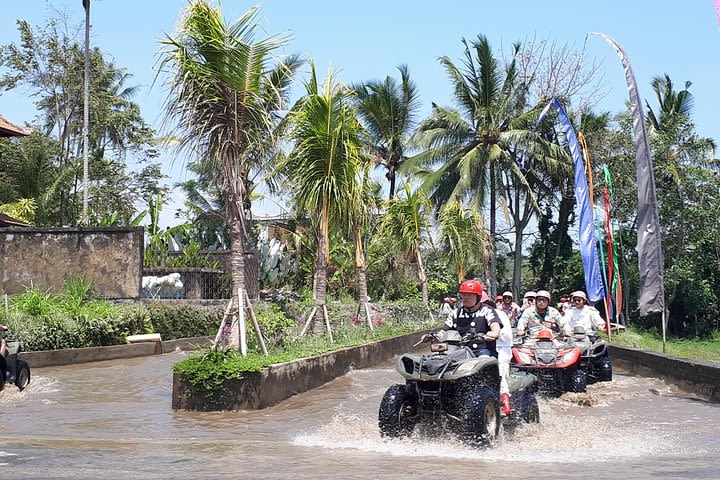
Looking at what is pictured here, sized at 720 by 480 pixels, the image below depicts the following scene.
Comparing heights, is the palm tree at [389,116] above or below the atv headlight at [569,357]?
above

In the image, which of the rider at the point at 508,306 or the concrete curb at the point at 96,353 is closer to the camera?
the rider at the point at 508,306

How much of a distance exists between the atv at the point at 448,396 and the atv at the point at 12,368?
7.44m

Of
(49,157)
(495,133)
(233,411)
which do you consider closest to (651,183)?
(233,411)

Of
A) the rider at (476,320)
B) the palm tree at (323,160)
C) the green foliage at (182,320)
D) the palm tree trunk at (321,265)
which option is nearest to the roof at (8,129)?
the green foliage at (182,320)

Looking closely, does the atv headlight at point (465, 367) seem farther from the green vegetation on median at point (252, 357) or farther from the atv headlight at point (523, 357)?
the atv headlight at point (523, 357)

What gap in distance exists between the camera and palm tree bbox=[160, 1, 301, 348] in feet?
42.8

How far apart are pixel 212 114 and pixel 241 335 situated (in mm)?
3501

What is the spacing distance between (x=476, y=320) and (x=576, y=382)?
4514 mm

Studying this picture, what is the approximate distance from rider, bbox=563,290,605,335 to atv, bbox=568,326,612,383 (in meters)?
0.30

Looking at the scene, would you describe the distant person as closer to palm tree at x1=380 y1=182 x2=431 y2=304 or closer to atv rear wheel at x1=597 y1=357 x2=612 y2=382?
atv rear wheel at x1=597 y1=357 x2=612 y2=382

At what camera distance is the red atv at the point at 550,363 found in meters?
13.2

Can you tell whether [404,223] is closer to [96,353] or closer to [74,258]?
[74,258]

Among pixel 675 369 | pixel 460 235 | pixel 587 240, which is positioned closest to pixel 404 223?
pixel 460 235

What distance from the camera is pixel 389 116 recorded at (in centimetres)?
4478
